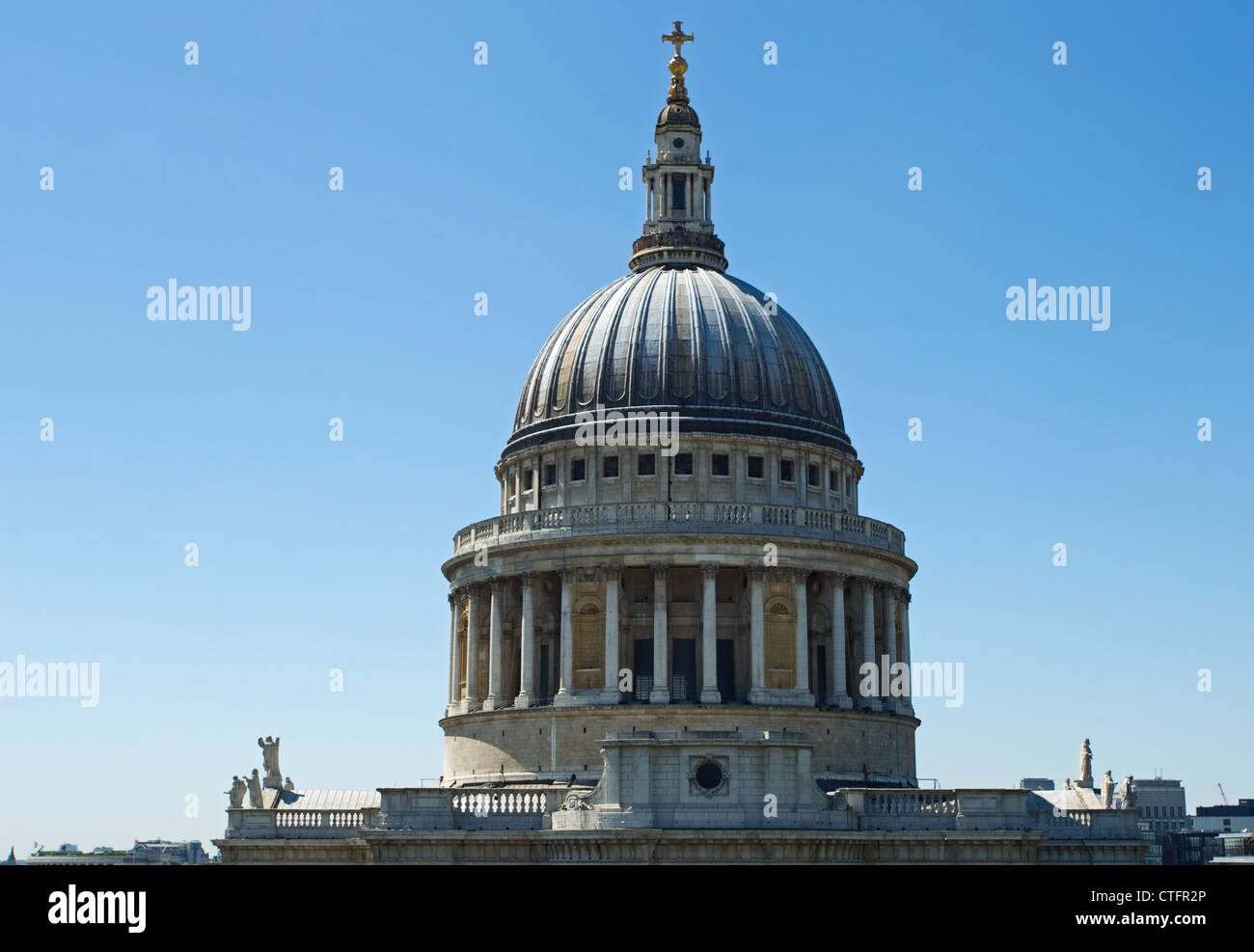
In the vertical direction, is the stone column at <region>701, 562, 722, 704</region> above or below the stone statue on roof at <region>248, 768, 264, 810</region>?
above

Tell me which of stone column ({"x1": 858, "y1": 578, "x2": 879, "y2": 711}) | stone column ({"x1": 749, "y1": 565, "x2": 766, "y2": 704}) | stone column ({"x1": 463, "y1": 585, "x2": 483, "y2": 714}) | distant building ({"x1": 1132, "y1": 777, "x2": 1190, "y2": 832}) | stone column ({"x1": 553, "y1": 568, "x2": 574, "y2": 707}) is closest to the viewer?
stone column ({"x1": 749, "y1": 565, "x2": 766, "y2": 704})

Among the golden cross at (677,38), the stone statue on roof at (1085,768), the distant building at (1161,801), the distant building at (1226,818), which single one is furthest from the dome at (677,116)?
the distant building at (1161,801)

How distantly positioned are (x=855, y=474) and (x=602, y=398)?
1370 centimetres

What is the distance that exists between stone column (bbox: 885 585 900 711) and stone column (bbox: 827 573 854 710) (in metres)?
2.90

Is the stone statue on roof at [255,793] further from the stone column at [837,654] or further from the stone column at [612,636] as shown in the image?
the stone column at [837,654]

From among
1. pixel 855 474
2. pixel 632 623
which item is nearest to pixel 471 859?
pixel 632 623

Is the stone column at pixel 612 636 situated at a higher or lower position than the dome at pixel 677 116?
lower

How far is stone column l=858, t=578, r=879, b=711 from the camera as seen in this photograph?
77.1 metres

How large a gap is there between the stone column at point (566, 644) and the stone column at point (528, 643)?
4.29 ft

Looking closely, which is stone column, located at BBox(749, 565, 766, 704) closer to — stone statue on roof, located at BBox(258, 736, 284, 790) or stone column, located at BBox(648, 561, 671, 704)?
stone column, located at BBox(648, 561, 671, 704)

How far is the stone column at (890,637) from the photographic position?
78438 mm

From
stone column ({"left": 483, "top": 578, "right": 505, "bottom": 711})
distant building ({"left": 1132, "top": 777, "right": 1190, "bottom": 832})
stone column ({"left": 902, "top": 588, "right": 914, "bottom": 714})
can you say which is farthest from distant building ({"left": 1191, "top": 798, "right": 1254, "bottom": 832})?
stone column ({"left": 483, "top": 578, "right": 505, "bottom": 711})

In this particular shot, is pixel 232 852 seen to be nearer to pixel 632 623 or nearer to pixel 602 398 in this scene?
pixel 632 623

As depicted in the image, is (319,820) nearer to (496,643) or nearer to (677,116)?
(496,643)
